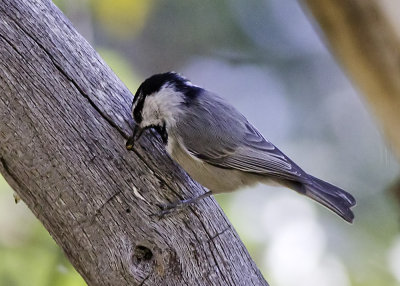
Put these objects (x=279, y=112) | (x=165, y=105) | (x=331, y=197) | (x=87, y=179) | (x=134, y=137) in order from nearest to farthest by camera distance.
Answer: (x=87, y=179)
(x=134, y=137)
(x=331, y=197)
(x=165, y=105)
(x=279, y=112)

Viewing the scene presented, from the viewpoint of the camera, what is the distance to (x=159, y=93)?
82.5 inches

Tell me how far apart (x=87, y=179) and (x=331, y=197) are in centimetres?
80

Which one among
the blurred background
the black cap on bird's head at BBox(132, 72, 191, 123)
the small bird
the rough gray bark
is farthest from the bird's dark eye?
the blurred background

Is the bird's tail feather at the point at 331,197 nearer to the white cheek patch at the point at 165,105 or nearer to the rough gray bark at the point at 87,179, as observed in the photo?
the rough gray bark at the point at 87,179

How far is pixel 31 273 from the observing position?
224cm

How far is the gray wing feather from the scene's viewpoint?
206 centimetres

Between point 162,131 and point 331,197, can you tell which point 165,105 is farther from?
point 331,197

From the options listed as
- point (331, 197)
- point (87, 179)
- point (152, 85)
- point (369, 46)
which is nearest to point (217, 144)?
point (152, 85)

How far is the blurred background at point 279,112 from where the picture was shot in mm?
2703

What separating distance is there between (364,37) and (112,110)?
71cm

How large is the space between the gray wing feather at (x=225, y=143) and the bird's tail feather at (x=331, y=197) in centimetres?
4

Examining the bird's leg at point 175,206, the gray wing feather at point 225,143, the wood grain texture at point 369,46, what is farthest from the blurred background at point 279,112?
the wood grain texture at point 369,46

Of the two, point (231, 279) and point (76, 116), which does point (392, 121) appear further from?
point (76, 116)

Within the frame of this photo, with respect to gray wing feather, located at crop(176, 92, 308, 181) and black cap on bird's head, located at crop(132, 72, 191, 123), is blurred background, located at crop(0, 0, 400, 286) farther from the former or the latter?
gray wing feather, located at crop(176, 92, 308, 181)
